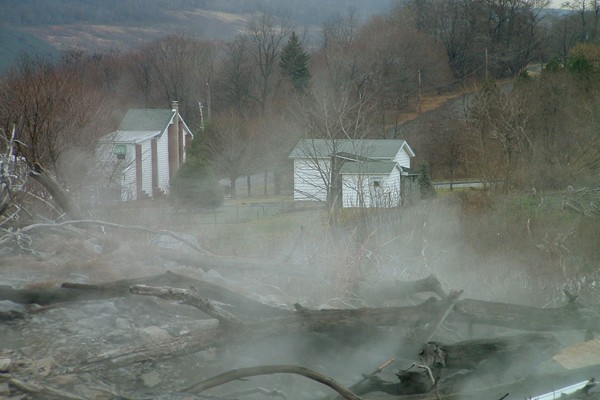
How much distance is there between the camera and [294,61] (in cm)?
1759

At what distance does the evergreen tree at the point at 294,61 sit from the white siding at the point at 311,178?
3074 mm

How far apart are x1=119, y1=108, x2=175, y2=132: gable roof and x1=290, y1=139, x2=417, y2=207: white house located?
386 cm

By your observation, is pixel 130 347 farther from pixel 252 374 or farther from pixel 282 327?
pixel 282 327

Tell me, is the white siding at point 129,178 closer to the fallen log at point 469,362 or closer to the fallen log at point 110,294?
the fallen log at point 110,294

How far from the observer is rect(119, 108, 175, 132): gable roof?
17.1m

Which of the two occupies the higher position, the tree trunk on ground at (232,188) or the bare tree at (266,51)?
the bare tree at (266,51)

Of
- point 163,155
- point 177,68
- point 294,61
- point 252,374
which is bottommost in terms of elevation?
point 252,374

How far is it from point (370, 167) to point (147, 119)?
7374mm

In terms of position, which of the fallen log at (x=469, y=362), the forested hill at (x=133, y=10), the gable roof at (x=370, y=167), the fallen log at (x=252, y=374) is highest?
the forested hill at (x=133, y=10)

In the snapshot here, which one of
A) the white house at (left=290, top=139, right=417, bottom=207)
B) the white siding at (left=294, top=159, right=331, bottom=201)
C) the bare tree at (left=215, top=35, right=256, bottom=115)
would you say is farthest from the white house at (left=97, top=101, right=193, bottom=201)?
the white house at (left=290, top=139, right=417, bottom=207)

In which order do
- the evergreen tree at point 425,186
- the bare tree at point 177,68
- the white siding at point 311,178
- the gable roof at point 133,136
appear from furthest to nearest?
the gable roof at point 133,136
the bare tree at point 177,68
the white siding at point 311,178
the evergreen tree at point 425,186

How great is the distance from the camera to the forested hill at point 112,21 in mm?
11188

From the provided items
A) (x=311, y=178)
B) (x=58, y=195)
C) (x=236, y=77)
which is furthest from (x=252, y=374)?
(x=236, y=77)

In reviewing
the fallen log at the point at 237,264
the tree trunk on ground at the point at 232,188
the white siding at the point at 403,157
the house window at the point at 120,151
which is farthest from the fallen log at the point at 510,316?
the tree trunk on ground at the point at 232,188
